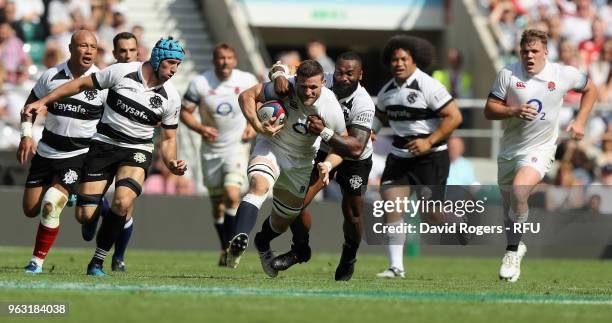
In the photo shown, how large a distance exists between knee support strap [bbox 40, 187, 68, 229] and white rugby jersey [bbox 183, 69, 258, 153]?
3888mm

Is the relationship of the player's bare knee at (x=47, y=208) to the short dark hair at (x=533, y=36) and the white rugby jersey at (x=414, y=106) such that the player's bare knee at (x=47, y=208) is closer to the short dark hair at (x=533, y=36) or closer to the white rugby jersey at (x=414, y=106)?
the white rugby jersey at (x=414, y=106)

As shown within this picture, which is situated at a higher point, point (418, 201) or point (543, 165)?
point (543, 165)

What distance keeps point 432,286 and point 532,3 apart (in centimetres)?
1682

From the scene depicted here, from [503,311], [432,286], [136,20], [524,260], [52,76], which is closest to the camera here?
[503,311]

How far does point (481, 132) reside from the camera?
23500mm

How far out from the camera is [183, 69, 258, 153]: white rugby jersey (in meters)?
16.7

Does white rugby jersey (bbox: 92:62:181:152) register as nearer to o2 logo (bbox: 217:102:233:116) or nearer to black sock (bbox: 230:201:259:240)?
black sock (bbox: 230:201:259:240)

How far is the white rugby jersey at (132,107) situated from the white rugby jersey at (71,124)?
78cm

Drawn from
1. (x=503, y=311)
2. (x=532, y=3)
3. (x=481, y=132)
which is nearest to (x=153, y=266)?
(x=503, y=311)

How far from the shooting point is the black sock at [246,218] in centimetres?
1154

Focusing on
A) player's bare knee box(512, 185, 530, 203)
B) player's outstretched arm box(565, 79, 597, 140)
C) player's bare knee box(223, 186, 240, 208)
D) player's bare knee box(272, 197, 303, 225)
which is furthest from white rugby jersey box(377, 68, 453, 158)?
player's bare knee box(223, 186, 240, 208)

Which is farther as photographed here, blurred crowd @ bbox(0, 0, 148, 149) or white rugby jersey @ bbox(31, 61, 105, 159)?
blurred crowd @ bbox(0, 0, 148, 149)

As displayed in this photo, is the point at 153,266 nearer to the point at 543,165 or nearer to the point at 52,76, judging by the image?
the point at 52,76

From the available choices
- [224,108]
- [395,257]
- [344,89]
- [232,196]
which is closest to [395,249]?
[395,257]
